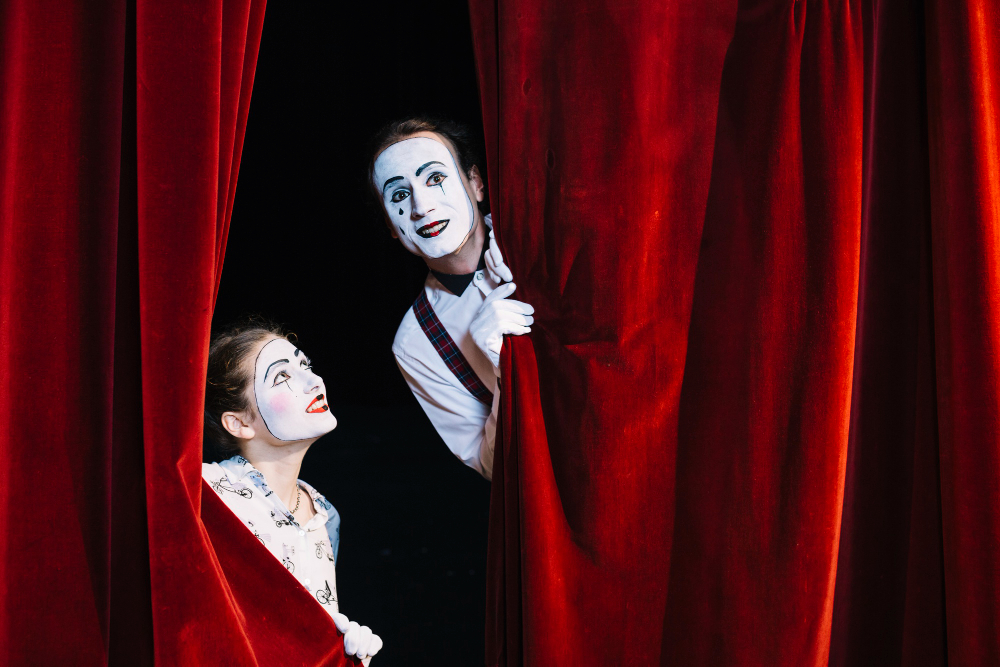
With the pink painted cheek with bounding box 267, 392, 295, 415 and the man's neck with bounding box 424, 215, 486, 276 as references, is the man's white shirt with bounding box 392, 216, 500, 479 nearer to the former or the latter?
the man's neck with bounding box 424, 215, 486, 276

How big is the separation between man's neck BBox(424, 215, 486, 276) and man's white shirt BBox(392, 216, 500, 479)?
0.11ft

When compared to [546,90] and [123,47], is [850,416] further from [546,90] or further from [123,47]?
[123,47]

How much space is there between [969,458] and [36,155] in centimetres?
164

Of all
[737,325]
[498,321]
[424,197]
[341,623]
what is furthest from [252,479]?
[737,325]

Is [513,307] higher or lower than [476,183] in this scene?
lower

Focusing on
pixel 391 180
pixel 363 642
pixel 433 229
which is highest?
pixel 391 180

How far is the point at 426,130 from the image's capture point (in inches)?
61.0

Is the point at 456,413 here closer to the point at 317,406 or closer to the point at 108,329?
the point at 317,406

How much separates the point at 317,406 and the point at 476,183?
59cm

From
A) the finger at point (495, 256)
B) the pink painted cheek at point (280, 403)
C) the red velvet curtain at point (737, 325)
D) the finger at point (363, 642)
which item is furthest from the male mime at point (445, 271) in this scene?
the finger at point (363, 642)

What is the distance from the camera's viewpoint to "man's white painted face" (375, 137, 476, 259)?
4.93 ft

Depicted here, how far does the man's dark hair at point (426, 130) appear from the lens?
1538 mm

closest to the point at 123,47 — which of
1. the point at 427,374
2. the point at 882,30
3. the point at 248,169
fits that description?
the point at 248,169

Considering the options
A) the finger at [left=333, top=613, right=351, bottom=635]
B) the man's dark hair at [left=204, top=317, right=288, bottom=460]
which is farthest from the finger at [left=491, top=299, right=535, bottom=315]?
the finger at [left=333, top=613, right=351, bottom=635]
